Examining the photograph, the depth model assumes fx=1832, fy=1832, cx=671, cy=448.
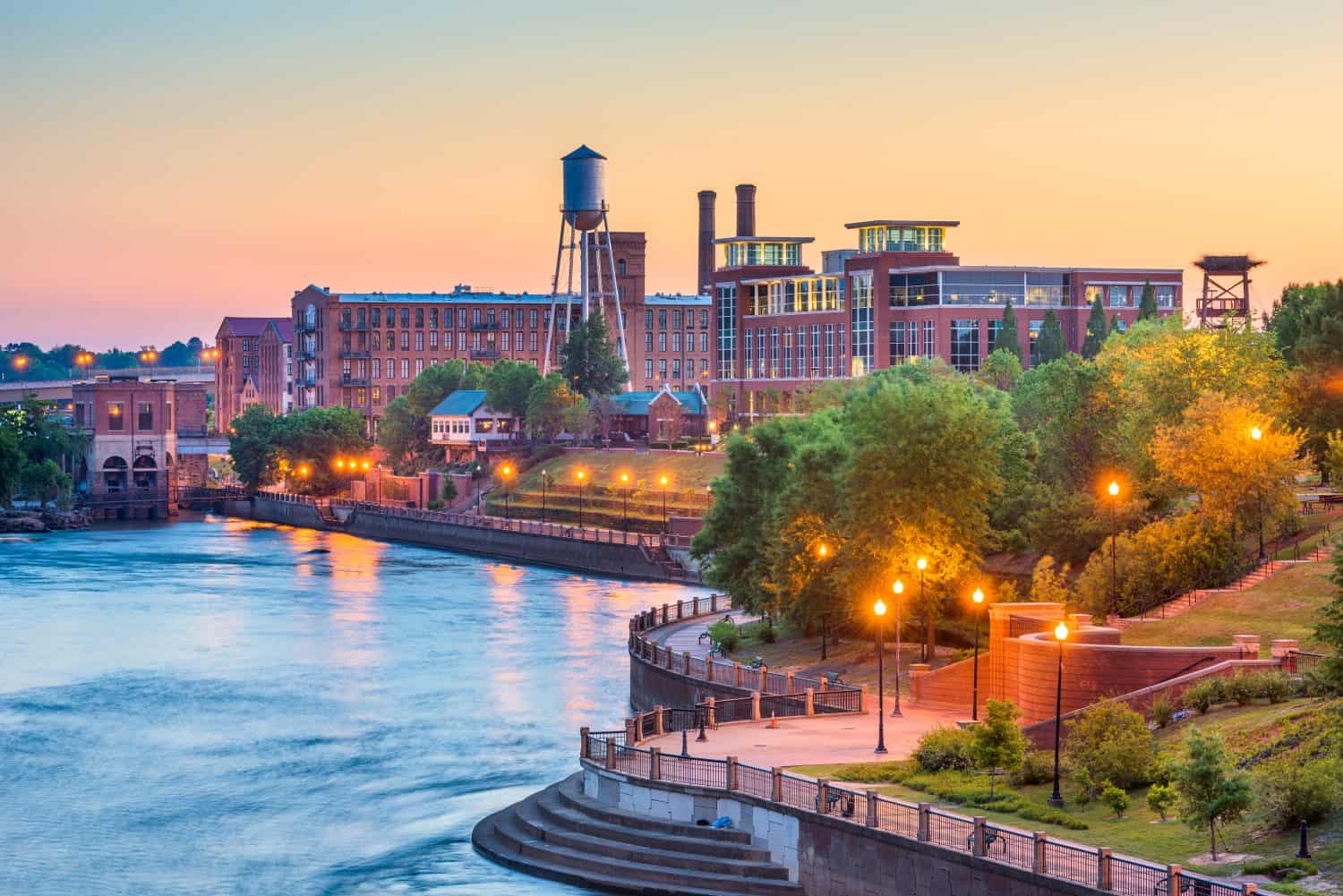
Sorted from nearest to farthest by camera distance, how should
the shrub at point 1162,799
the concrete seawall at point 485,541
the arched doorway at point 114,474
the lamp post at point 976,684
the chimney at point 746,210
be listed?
the shrub at point 1162,799 < the lamp post at point 976,684 < the concrete seawall at point 485,541 < the chimney at point 746,210 < the arched doorway at point 114,474

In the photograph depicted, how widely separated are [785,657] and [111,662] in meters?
29.4

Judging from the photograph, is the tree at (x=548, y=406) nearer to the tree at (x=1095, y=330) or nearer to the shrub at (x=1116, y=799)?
the tree at (x=1095, y=330)

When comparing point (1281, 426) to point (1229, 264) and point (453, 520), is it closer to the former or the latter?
point (1229, 264)

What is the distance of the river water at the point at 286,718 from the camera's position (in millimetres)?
41688

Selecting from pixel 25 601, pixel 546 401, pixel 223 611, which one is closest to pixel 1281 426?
pixel 223 611

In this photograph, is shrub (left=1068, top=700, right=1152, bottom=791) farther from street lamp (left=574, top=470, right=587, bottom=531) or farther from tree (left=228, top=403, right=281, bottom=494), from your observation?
tree (left=228, top=403, right=281, bottom=494)

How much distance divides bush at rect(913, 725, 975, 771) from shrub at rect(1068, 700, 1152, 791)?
214cm

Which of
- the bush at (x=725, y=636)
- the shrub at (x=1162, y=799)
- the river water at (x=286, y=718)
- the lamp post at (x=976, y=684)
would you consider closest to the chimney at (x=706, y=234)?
the river water at (x=286, y=718)

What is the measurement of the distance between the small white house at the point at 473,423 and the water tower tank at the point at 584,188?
20.5m

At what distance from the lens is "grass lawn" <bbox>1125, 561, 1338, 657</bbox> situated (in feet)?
153

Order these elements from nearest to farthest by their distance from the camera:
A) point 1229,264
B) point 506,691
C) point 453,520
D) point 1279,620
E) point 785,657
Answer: point 1279,620 → point 785,657 → point 506,691 → point 1229,264 → point 453,520

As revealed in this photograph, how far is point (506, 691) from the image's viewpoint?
212 ft

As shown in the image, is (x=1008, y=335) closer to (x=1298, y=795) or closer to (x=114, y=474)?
(x=114, y=474)

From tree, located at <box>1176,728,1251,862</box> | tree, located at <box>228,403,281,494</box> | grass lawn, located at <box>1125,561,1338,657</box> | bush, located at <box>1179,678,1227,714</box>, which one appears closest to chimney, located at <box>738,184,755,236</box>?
tree, located at <box>228,403,281,494</box>
